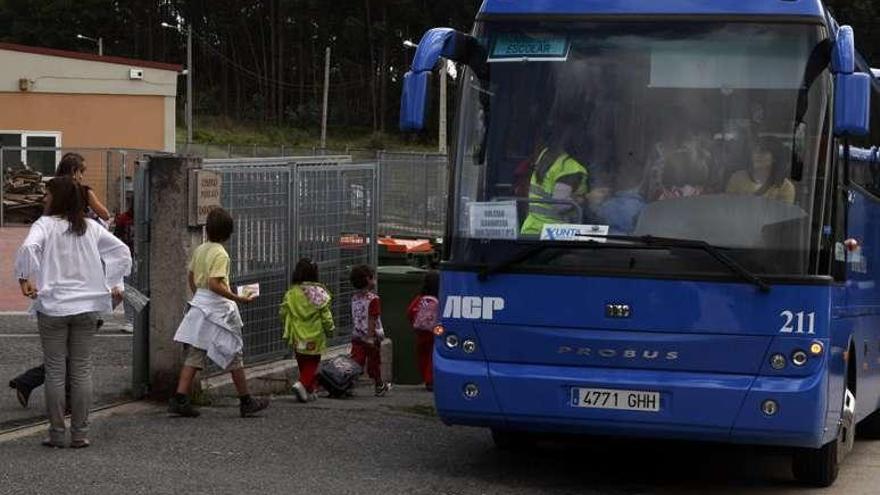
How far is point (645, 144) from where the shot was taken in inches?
336

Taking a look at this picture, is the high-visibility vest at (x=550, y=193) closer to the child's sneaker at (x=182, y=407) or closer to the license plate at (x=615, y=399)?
the license plate at (x=615, y=399)

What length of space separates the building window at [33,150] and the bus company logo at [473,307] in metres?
27.0

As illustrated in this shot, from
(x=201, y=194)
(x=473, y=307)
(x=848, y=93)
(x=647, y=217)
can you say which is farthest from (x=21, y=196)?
(x=848, y=93)

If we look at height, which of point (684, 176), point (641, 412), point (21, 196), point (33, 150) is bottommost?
point (21, 196)

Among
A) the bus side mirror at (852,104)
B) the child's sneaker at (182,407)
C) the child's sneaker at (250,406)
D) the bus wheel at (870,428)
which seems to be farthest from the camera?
the bus wheel at (870,428)

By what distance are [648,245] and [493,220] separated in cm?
93

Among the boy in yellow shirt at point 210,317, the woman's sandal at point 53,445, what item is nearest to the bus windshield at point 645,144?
the boy in yellow shirt at point 210,317

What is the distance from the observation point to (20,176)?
36.5m

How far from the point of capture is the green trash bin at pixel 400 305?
15742 millimetres

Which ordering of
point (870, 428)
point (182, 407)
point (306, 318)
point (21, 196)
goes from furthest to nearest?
point (21, 196) < point (870, 428) < point (306, 318) < point (182, 407)

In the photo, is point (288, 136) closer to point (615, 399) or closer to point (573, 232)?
point (573, 232)

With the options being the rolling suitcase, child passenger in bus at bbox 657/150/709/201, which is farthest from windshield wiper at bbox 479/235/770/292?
the rolling suitcase

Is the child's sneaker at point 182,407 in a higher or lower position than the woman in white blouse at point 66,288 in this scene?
lower

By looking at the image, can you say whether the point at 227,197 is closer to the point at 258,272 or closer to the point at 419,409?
the point at 258,272
